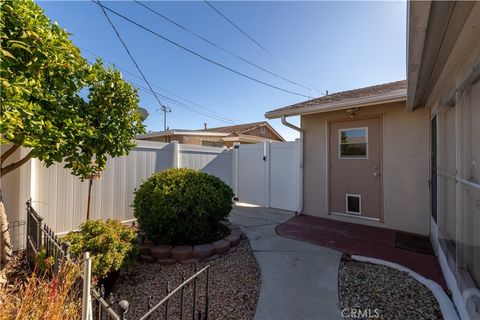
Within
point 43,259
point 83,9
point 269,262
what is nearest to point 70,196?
point 43,259

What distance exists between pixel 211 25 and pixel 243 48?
1.83 meters

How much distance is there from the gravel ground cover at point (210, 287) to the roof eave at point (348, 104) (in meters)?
3.53

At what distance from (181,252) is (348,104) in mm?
4339

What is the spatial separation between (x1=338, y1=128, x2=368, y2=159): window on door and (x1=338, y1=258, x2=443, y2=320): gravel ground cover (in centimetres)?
277

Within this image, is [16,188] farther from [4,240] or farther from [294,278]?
[294,278]

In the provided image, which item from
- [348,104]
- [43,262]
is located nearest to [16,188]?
[43,262]

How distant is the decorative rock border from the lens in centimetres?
334

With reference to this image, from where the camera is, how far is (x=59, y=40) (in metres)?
2.23

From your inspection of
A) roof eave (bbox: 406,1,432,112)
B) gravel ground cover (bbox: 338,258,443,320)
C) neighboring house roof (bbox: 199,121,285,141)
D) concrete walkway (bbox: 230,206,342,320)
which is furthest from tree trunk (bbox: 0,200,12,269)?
neighboring house roof (bbox: 199,121,285,141)

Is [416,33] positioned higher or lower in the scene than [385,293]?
higher

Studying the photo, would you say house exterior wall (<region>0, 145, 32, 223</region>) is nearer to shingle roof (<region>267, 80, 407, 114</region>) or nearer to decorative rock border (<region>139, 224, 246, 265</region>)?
decorative rock border (<region>139, 224, 246, 265</region>)

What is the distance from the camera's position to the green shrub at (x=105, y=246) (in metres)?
2.52

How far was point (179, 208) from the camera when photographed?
349 centimetres

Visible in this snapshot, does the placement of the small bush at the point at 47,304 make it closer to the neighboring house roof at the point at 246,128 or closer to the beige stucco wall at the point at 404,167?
the beige stucco wall at the point at 404,167
